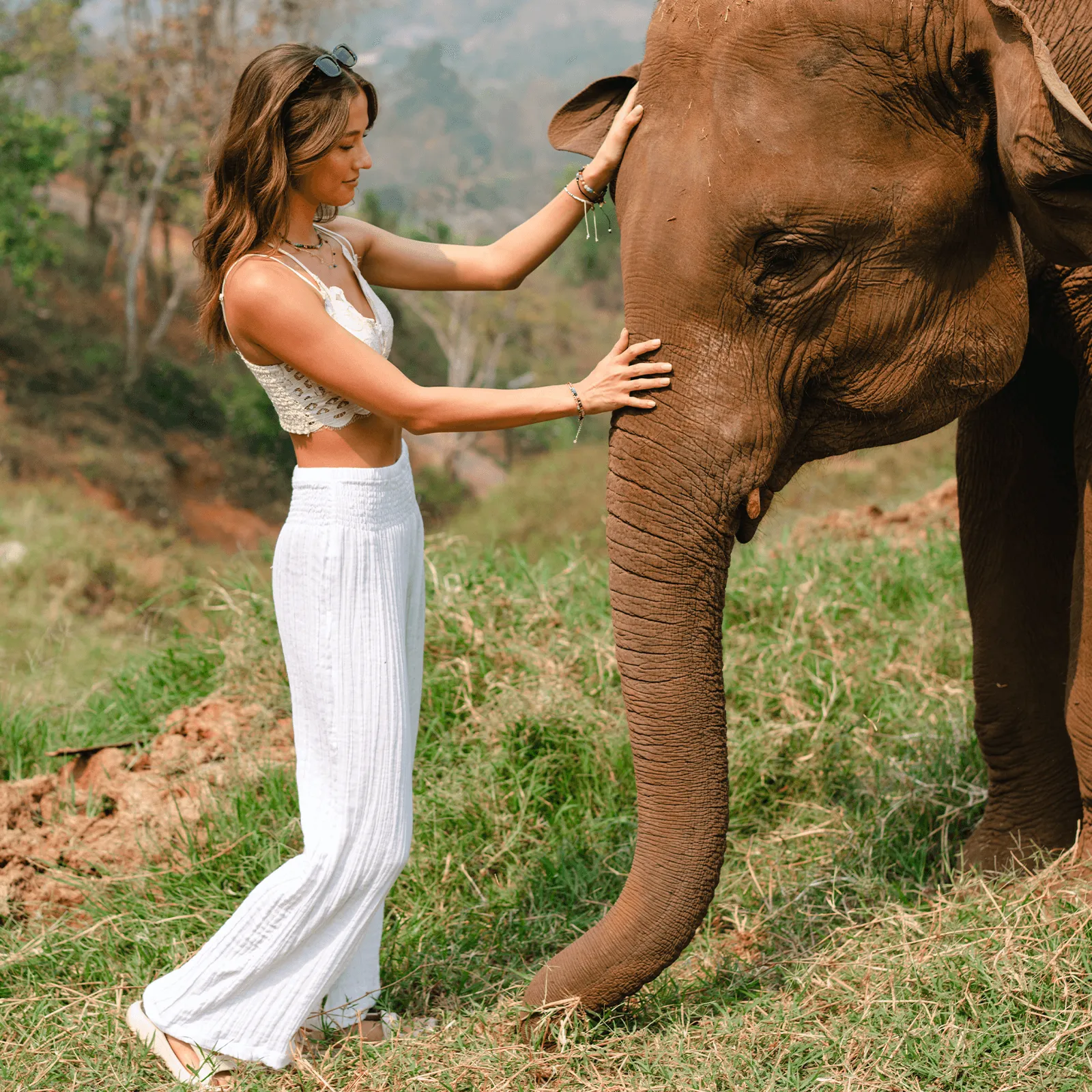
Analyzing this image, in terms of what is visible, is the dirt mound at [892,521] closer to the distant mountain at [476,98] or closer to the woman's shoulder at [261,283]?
the woman's shoulder at [261,283]

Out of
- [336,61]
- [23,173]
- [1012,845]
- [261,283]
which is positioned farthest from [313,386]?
[23,173]

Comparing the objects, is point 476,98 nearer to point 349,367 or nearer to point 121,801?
point 121,801

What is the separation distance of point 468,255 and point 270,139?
764 mm

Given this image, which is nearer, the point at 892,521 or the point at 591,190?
the point at 591,190

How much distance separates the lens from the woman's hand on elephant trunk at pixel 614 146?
2.67 m

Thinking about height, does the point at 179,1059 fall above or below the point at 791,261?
below

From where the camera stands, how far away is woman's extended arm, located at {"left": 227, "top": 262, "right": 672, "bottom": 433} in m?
2.64

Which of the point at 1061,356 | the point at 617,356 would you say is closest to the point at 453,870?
the point at 617,356

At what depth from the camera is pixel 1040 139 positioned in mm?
2246

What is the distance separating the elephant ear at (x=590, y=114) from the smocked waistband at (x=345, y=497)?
895 millimetres

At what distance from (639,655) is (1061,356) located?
1271 millimetres

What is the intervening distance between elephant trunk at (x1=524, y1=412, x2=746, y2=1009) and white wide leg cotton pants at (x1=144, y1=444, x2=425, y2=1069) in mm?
567

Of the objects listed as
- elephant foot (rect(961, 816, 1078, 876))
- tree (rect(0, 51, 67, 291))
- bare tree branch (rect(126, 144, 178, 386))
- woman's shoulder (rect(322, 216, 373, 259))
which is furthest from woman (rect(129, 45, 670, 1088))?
bare tree branch (rect(126, 144, 178, 386))

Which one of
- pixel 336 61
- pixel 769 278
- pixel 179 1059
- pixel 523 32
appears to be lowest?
pixel 179 1059
